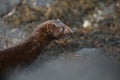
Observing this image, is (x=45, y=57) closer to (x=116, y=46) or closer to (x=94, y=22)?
(x=116, y=46)

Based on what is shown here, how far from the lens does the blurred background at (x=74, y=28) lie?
8758 millimetres

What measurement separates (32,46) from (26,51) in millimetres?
186

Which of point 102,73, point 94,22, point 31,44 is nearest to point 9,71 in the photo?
point 31,44

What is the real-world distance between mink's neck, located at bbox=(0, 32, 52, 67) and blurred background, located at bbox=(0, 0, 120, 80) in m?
0.27

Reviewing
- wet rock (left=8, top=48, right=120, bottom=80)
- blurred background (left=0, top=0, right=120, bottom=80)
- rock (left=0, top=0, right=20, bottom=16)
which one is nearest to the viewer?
wet rock (left=8, top=48, right=120, bottom=80)

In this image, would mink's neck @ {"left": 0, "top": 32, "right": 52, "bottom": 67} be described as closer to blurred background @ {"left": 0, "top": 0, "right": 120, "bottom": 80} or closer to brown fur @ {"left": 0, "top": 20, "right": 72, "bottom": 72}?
brown fur @ {"left": 0, "top": 20, "right": 72, "bottom": 72}

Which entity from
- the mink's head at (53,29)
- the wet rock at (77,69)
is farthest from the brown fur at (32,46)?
the wet rock at (77,69)

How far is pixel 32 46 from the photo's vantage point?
846 cm

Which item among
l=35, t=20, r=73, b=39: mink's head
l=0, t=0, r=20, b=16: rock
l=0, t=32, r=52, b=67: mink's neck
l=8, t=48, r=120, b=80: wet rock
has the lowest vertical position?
l=8, t=48, r=120, b=80: wet rock

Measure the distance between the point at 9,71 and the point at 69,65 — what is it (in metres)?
1.31

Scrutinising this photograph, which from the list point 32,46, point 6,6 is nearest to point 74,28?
point 6,6

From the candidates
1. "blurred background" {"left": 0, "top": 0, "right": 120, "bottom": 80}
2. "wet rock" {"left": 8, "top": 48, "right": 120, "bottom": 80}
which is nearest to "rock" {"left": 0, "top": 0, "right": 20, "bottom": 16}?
"blurred background" {"left": 0, "top": 0, "right": 120, "bottom": 80}

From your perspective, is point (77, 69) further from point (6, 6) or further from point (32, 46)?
point (6, 6)

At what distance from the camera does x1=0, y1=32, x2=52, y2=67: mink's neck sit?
26.4 ft
